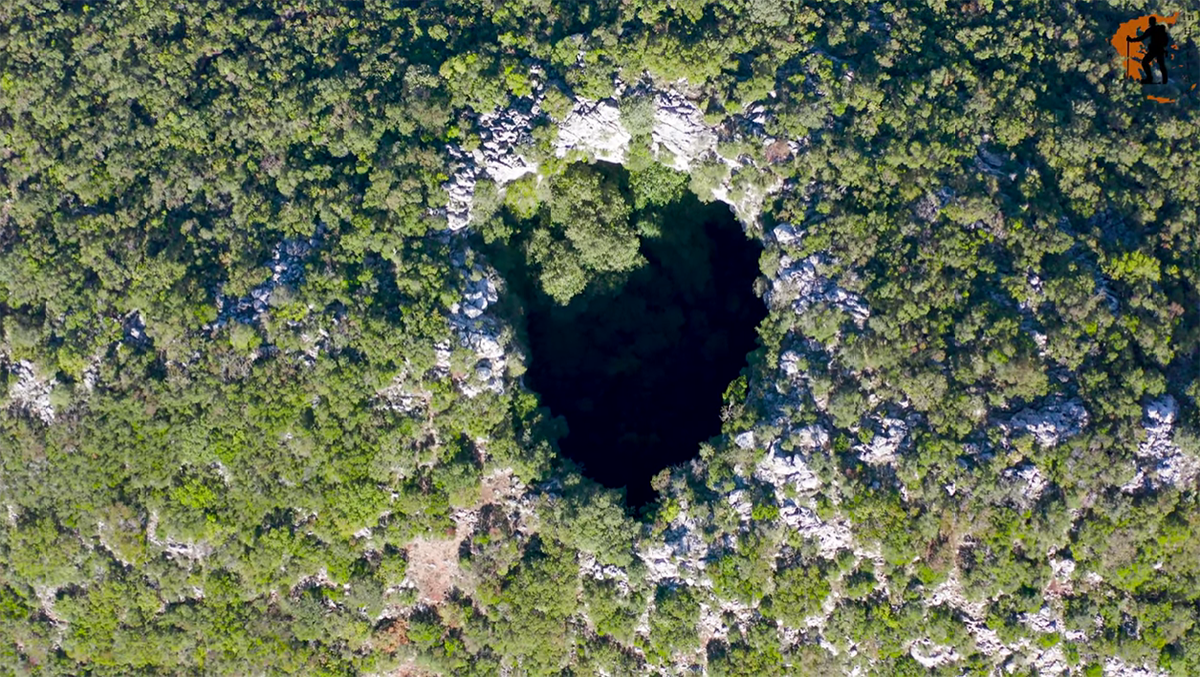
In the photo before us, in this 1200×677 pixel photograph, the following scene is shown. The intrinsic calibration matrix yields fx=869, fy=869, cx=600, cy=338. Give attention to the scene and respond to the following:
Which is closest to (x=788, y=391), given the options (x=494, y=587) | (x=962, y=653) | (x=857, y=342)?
(x=857, y=342)

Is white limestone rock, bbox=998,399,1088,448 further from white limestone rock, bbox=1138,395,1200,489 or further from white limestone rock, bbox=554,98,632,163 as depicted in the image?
white limestone rock, bbox=554,98,632,163

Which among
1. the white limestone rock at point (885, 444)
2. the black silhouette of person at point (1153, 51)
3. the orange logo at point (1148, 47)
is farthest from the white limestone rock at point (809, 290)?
the black silhouette of person at point (1153, 51)

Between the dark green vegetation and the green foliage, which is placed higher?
the dark green vegetation

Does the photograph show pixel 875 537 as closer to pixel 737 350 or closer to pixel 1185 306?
pixel 737 350

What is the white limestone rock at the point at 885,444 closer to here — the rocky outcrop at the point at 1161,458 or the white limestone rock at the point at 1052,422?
the white limestone rock at the point at 1052,422

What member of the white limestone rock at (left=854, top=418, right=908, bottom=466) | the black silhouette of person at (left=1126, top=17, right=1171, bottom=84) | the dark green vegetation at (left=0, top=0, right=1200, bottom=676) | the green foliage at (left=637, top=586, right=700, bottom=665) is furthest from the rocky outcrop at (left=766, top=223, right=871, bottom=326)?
the black silhouette of person at (left=1126, top=17, right=1171, bottom=84)

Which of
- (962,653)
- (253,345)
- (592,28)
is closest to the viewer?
(962,653)
